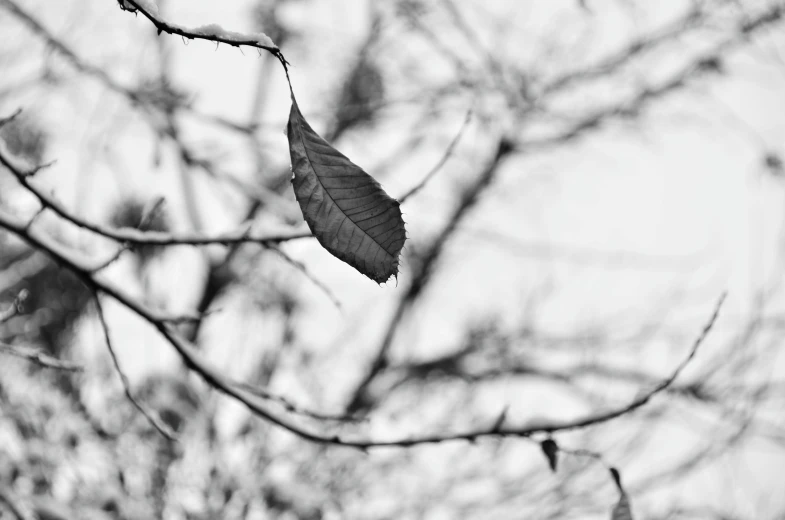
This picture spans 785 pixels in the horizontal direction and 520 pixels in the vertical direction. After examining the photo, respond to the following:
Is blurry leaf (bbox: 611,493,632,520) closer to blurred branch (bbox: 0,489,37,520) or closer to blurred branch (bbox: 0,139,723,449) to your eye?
blurred branch (bbox: 0,139,723,449)

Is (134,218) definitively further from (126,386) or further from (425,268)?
(126,386)

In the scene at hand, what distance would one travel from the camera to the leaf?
0.63 meters

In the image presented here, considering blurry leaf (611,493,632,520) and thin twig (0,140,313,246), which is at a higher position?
thin twig (0,140,313,246)

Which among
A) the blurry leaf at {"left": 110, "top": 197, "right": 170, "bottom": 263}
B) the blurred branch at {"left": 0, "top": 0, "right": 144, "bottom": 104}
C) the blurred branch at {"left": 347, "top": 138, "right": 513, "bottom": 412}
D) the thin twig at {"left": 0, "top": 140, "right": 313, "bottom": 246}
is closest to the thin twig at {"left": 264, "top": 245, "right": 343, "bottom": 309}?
the thin twig at {"left": 0, "top": 140, "right": 313, "bottom": 246}

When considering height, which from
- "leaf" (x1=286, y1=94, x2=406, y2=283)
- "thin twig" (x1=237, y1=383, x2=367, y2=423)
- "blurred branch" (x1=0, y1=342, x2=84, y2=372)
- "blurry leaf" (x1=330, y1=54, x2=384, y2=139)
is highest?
"blurry leaf" (x1=330, y1=54, x2=384, y2=139)

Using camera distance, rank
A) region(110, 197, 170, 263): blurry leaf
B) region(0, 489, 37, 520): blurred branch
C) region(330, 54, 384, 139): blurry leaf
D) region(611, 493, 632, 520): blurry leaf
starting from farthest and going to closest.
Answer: region(330, 54, 384, 139): blurry leaf, region(110, 197, 170, 263): blurry leaf, region(0, 489, 37, 520): blurred branch, region(611, 493, 632, 520): blurry leaf

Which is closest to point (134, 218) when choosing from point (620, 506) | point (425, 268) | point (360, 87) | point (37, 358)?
point (360, 87)

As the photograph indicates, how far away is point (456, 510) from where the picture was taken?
13.5 feet

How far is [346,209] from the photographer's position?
0.64 m

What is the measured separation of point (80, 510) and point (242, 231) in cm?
262

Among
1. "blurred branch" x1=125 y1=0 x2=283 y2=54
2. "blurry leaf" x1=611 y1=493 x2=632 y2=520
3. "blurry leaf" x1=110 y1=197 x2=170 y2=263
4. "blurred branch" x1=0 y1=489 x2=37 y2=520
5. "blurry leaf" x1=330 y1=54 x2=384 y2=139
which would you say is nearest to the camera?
"blurred branch" x1=125 y1=0 x2=283 y2=54

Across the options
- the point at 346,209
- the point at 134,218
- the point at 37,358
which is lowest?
the point at 346,209

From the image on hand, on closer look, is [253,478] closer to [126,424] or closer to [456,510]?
[126,424]

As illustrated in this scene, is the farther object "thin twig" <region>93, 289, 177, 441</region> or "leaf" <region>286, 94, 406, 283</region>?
"thin twig" <region>93, 289, 177, 441</region>
